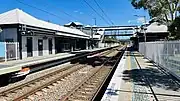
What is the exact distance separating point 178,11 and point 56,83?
22.0 metres

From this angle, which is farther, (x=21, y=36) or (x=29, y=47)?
(x=29, y=47)

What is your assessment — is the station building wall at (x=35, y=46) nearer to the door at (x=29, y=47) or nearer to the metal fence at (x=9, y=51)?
→ the door at (x=29, y=47)

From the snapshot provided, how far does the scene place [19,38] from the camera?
29094 millimetres

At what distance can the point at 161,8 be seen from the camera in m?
32.0

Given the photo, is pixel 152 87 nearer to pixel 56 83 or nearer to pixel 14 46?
pixel 56 83

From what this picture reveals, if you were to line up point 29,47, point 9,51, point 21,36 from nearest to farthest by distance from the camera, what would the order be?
point 9,51 → point 21,36 → point 29,47

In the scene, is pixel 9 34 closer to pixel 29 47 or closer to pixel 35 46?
pixel 29 47

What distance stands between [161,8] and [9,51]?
758 inches

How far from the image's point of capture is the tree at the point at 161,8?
30.9 metres

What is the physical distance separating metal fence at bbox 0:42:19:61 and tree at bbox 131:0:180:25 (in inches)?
679

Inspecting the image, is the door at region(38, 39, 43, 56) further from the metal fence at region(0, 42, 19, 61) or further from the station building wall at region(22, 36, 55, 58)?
the metal fence at region(0, 42, 19, 61)

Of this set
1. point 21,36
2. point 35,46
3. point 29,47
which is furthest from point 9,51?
point 35,46

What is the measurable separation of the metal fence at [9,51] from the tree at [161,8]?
56.6ft

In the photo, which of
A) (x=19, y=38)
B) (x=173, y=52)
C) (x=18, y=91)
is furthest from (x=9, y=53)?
(x=173, y=52)
